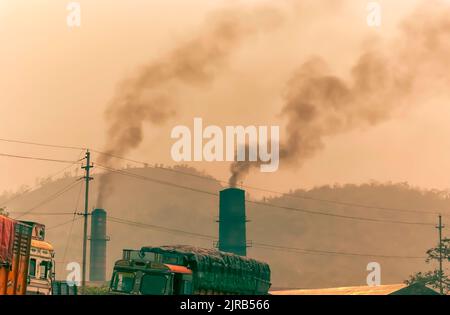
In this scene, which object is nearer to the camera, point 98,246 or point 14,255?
point 14,255

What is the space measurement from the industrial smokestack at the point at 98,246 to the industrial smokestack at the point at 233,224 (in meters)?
35.4

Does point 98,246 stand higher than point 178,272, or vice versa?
point 98,246

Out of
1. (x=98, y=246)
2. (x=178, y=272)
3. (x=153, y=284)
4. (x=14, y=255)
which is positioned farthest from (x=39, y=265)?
(x=98, y=246)

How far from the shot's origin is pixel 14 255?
35.6 metres

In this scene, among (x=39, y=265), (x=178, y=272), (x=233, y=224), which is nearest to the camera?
(x=178, y=272)

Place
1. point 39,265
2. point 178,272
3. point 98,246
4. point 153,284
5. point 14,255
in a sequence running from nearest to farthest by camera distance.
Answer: point 14,255 < point 153,284 < point 178,272 < point 39,265 < point 98,246

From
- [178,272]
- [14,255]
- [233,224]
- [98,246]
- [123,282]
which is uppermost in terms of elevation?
[98,246]

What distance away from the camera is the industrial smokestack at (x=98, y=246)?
145750 mm

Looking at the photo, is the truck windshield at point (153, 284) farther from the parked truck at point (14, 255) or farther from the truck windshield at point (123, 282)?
the parked truck at point (14, 255)

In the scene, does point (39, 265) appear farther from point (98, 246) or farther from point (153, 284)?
point (98, 246)

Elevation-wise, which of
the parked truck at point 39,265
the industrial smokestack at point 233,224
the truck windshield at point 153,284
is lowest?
the truck windshield at point 153,284

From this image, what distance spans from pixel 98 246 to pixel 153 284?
11332 centimetres

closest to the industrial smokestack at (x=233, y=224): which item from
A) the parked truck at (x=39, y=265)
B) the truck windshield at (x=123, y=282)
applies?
the parked truck at (x=39, y=265)
